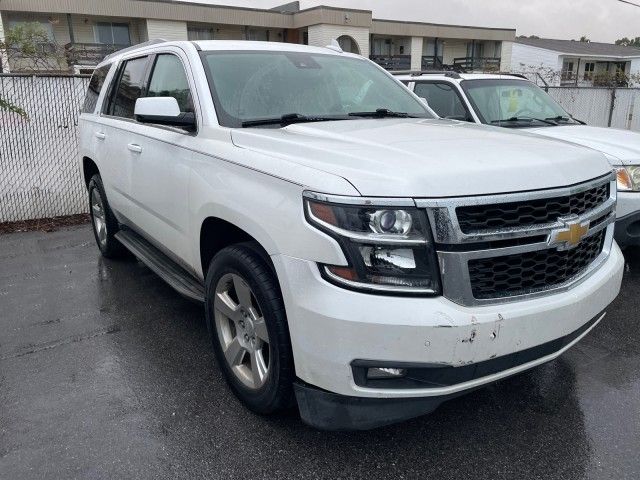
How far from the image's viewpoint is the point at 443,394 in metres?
2.24

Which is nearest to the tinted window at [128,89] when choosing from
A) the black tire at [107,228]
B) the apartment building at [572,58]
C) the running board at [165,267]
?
the black tire at [107,228]

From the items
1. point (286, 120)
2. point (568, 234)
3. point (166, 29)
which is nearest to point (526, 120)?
point (286, 120)

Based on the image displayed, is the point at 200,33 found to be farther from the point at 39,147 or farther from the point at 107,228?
the point at 107,228

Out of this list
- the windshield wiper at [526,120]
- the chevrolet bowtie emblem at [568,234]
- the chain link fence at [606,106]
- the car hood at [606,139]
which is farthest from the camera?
the chain link fence at [606,106]

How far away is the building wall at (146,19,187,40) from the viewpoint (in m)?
32.5

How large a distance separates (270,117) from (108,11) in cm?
3262

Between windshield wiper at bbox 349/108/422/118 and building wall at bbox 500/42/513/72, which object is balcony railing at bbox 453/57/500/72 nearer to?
building wall at bbox 500/42/513/72

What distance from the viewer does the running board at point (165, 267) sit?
3.50 metres

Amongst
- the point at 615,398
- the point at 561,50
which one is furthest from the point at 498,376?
the point at 561,50

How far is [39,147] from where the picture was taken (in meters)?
7.30

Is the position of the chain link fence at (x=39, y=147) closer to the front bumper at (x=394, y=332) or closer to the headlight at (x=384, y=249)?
the front bumper at (x=394, y=332)

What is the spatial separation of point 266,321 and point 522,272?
1135mm

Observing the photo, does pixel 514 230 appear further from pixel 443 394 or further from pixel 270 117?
pixel 270 117

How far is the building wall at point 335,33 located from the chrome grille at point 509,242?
33528 millimetres
